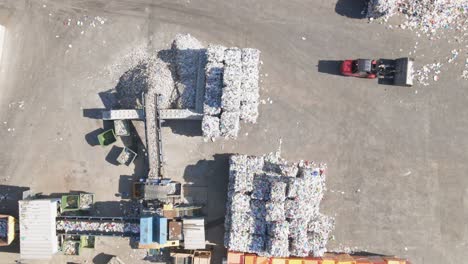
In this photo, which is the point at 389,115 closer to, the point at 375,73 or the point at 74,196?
the point at 375,73

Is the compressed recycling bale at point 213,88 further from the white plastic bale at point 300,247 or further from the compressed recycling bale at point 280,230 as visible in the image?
the white plastic bale at point 300,247

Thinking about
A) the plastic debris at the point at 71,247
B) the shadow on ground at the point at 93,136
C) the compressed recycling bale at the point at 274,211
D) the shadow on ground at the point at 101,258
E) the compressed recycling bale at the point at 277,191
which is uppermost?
the shadow on ground at the point at 93,136

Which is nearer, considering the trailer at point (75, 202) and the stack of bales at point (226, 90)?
the stack of bales at point (226, 90)

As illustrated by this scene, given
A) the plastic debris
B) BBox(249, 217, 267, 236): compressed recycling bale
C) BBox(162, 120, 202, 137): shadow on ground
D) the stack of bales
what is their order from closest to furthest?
the stack of bales → BBox(249, 217, 267, 236): compressed recycling bale → the plastic debris → BBox(162, 120, 202, 137): shadow on ground

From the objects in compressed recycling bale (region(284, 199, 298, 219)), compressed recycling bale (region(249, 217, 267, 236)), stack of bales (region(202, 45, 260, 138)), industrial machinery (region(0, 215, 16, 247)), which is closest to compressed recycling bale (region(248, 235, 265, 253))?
compressed recycling bale (region(249, 217, 267, 236))

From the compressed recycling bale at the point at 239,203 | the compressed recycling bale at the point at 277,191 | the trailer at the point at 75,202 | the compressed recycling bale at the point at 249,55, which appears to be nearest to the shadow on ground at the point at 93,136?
the trailer at the point at 75,202

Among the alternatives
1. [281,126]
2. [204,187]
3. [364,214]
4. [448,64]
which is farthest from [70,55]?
[448,64]

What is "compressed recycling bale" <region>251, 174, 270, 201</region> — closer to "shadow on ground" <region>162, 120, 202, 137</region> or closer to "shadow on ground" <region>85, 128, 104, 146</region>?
"shadow on ground" <region>162, 120, 202, 137</region>
